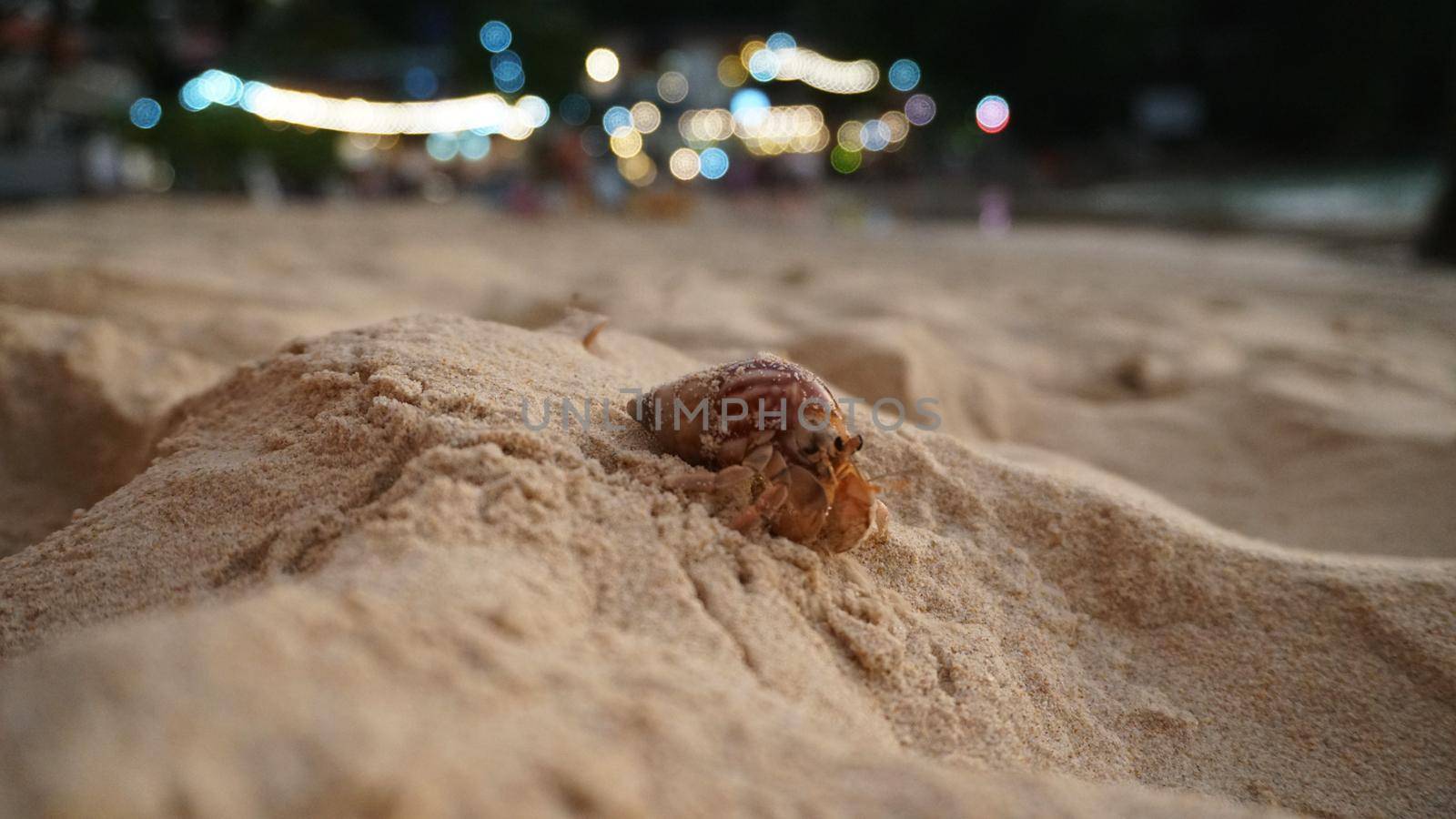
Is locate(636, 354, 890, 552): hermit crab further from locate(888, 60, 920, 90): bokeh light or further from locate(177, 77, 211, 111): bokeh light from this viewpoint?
locate(888, 60, 920, 90): bokeh light

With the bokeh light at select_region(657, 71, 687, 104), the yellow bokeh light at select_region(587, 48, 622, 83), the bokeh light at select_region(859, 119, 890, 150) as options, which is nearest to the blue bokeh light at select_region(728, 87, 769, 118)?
the bokeh light at select_region(657, 71, 687, 104)

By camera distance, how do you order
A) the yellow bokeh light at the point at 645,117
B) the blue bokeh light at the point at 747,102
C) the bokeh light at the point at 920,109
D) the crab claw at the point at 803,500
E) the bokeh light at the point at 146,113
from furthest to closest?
the blue bokeh light at the point at 747,102, the yellow bokeh light at the point at 645,117, the bokeh light at the point at 920,109, the bokeh light at the point at 146,113, the crab claw at the point at 803,500

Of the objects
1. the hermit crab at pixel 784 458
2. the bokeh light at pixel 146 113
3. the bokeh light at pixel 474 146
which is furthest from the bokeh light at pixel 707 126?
the hermit crab at pixel 784 458

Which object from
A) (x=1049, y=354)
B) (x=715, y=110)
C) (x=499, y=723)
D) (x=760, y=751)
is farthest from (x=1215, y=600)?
(x=715, y=110)

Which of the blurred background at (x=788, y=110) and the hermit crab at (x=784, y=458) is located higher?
the blurred background at (x=788, y=110)

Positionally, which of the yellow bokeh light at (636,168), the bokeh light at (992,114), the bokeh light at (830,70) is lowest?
the yellow bokeh light at (636,168)

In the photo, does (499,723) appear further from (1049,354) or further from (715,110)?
(715,110)

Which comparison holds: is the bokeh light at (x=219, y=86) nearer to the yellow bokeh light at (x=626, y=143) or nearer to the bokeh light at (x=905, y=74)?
the yellow bokeh light at (x=626, y=143)

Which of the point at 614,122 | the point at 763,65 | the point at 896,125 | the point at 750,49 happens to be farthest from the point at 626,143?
the point at 896,125
